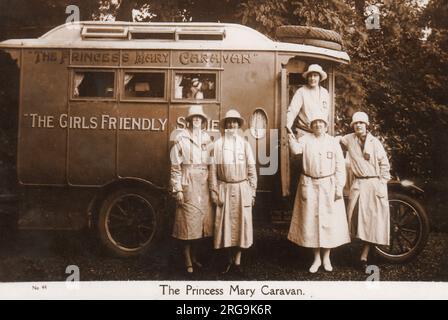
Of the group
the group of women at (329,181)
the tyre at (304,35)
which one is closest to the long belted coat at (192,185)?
the group of women at (329,181)

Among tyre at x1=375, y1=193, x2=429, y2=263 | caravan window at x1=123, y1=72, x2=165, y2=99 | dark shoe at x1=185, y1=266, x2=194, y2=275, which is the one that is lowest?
dark shoe at x1=185, y1=266, x2=194, y2=275

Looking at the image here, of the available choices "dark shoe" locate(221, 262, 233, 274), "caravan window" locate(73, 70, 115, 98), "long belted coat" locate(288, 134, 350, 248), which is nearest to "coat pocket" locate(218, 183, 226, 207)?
"dark shoe" locate(221, 262, 233, 274)

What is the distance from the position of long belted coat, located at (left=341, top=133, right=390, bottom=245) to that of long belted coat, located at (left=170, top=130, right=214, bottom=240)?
127 centimetres

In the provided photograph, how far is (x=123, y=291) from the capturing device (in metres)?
3.73

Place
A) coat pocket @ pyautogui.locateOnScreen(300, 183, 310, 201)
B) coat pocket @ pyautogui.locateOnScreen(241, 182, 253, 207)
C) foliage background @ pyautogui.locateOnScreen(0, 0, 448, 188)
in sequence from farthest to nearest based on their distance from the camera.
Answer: foliage background @ pyautogui.locateOnScreen(0, 0, 448, 188) < coat pocket @ pyautogui.locateOnScreen(300, 183, 310, 201) < coat pocket @ pyautogui.locateOnScreen(241, 182, 253, 207)

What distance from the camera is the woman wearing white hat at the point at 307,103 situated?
3.82 metres

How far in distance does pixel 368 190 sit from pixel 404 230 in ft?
1.57

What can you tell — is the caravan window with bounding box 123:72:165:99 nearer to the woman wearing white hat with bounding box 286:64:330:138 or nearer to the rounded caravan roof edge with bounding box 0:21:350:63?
the rounded caravan roof edge with bounding box 0:21:350:63

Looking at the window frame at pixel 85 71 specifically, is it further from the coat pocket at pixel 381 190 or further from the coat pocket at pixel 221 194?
A: the coat pocket at pixel 381 190

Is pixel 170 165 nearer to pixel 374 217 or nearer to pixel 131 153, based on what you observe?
pixel 131 153

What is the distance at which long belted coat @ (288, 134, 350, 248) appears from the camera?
3.59 meters

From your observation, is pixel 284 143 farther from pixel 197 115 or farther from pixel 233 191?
pixel 197 115

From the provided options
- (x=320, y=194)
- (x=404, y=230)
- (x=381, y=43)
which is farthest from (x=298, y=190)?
(x=381, y=43)

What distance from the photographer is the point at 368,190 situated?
3736 mm
